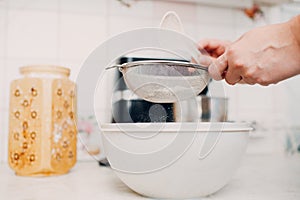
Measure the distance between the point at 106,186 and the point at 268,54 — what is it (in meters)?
0.40

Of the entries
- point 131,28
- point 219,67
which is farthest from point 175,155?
point 131,28

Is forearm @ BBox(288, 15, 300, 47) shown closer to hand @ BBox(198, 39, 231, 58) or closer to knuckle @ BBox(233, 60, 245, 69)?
knuckle @ BBox(233, 60, 245, 69)

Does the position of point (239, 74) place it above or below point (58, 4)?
below

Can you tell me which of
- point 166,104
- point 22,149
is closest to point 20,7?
point 22,149

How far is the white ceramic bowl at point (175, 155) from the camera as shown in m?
0.50

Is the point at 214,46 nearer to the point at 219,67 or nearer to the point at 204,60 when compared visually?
the point at 204,60

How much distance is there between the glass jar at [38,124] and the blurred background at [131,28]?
227 millimetres

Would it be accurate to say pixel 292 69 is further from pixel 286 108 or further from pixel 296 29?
pixel 286 108

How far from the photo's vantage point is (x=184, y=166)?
51 centimetres

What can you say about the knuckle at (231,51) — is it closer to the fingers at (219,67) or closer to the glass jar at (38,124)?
the fingers at (219,67)

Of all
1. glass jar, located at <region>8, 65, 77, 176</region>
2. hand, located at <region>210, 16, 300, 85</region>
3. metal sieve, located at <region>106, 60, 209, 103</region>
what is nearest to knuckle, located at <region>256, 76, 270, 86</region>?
hand, located at <region>210, 16, 300, 85</region>

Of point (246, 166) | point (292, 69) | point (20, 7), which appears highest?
point (20, 7)

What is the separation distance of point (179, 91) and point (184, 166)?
0.62ft

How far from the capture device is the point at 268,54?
486 millimetres
